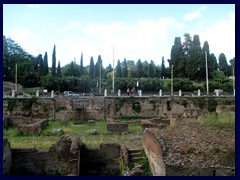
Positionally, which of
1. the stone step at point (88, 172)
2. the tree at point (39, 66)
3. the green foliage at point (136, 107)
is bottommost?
the stone step at point (88, 172)

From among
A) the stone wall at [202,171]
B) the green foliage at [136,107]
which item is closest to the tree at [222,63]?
the green foliage at [136,107]

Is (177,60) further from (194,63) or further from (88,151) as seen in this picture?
(88,151)

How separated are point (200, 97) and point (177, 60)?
23294 millimetres

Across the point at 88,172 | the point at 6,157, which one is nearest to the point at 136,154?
the point at 88,172

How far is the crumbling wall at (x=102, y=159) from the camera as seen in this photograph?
14.1m

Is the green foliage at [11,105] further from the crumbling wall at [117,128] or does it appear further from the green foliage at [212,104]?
the green foliage at [212,104]

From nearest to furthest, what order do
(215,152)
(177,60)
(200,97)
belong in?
(215,152) → (200,97) → (177,60)

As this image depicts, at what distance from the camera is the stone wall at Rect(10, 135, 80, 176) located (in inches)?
521

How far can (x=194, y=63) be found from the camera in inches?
2106

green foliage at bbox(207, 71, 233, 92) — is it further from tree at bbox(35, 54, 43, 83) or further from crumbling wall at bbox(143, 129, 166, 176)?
crumbling wall at bbox(143, 129, 166, 176)

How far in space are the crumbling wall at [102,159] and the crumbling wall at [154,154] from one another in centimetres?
159

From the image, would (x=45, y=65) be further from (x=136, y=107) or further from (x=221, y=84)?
(x=221, y=84)

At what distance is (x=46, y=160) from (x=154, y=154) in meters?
5.19

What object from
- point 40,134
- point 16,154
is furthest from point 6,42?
point 16,154
